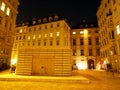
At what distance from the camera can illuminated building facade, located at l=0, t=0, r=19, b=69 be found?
91.2ft

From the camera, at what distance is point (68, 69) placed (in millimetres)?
16891

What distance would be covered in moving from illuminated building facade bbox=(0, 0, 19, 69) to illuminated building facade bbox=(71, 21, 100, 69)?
22.8m

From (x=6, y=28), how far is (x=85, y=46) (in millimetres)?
27458

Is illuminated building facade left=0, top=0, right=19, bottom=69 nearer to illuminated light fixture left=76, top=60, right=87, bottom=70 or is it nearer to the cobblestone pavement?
the cobblestone pavement

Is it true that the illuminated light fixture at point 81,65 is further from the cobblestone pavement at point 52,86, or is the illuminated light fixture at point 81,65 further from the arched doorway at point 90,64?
the cobblestone pavement at point 52,86

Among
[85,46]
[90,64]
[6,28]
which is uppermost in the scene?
[6,28]

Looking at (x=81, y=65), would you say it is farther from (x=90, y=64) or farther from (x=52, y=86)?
(x=52, y=86)

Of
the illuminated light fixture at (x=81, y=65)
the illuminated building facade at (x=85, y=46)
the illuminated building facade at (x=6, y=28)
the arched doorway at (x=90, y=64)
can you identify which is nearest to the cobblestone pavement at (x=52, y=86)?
the illuminated building facade at (x=6, y=28)

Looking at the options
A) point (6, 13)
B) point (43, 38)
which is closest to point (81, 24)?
point (43, 38)

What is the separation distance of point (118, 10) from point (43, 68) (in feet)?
64.5

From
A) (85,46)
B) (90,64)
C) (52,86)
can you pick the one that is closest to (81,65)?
(90,64)

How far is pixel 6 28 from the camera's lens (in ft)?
98.8

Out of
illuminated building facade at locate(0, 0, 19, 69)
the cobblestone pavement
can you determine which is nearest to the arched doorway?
→ illuminated building facade at locate(0, 0, 19, 69)

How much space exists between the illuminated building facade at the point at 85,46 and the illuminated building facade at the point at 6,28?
22.8 m
